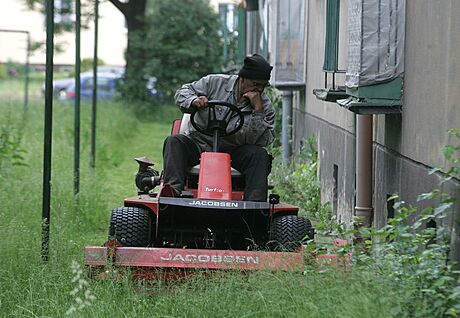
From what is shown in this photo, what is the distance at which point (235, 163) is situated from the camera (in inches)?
351

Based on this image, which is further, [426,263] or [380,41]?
[380,41]

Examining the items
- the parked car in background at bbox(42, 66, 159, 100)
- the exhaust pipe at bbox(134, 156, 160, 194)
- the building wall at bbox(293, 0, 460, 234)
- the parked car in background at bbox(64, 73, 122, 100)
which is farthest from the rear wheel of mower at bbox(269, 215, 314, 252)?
the parked car in background at bbox(64, 73, 122, 100)

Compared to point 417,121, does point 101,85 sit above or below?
above

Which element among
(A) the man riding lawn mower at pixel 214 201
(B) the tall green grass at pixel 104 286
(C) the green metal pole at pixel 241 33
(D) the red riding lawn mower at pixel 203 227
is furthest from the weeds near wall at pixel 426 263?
(C) the green metal pole at pixel 241 33

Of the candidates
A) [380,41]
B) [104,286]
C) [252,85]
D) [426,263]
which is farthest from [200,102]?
[426,263]

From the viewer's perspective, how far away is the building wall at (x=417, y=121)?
692cm

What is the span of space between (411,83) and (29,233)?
10.2 ft

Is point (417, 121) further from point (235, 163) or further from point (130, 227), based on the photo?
point (130, 227)

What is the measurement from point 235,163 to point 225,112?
416 millimetres

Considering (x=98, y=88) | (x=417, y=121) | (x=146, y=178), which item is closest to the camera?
(x=417, y=121)

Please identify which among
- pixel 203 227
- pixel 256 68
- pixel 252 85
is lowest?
pixel 203 227

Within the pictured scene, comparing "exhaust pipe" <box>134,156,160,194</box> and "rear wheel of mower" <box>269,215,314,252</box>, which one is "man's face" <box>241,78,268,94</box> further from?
"rear wheel of mower" <box>269,215,314,252</box>

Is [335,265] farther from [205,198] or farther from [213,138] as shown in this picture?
[213,138]

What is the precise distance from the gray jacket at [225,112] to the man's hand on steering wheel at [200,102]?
0.05 m
